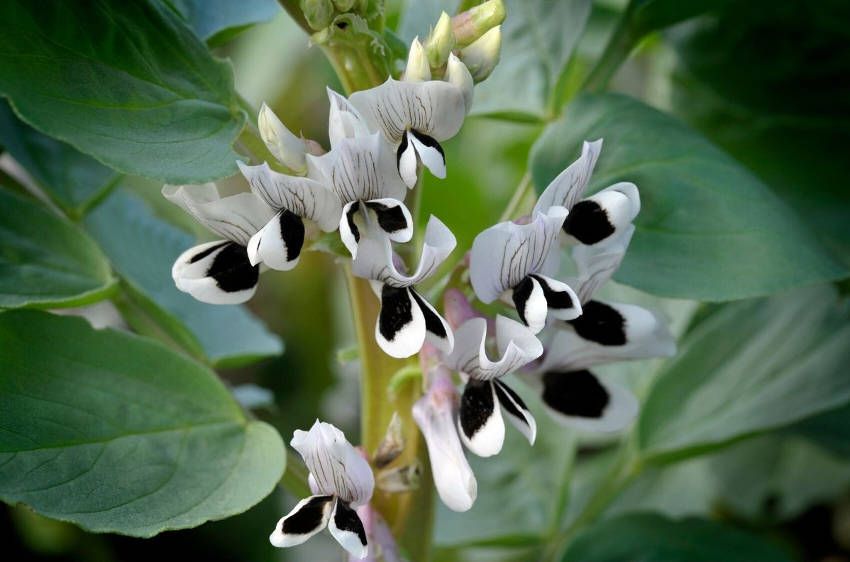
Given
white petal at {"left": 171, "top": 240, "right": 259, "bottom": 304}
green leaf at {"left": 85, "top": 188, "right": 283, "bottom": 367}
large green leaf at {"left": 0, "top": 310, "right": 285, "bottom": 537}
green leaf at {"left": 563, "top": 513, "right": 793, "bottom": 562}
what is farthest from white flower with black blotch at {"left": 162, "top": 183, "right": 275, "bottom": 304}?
green leaf at {"left": 563, "top": 513, "right": 793, "bottom": 562}

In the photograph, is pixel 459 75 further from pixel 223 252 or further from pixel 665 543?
pixel 665 543

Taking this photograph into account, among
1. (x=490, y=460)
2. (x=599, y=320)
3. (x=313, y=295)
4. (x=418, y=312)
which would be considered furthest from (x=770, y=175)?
(x=313, y=295)

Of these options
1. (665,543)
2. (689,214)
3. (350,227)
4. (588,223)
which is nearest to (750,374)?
(665,543)

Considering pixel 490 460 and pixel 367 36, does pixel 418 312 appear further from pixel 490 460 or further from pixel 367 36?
pixel 490 460

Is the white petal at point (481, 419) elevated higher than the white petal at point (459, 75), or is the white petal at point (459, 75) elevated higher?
the white petal at point (459, 75)

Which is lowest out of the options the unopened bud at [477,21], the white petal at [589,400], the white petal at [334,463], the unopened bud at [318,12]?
the white petal at [589,400]

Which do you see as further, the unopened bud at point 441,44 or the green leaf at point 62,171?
the green leaf at point 62,171

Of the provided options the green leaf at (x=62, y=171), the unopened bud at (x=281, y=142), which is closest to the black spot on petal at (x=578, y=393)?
the unopened bud at (x=281, y=142)

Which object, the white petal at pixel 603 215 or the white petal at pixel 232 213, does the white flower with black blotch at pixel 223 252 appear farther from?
the white petal at pixel 603 215
